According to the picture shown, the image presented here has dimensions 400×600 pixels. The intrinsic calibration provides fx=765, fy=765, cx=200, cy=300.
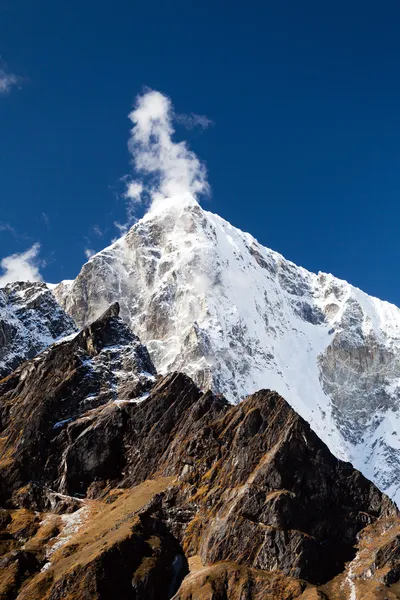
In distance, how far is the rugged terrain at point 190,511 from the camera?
13875cm

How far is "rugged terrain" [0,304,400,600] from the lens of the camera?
138750mm

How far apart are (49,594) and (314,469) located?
5890 centimetres

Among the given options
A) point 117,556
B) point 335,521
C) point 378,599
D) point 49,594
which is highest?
point 335,521

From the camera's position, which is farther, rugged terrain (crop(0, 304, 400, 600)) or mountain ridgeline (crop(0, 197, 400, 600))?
rugged terrain (crop(0, 304, 400, 600))

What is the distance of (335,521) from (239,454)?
82.4 ft

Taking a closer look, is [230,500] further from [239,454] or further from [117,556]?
[117,556]

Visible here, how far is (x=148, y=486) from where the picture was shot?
176m

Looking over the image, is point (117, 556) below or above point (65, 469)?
below

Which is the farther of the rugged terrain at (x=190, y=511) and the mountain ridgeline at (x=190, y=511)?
the rugged terrain at (x=190, y=511)

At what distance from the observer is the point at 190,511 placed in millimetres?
159125

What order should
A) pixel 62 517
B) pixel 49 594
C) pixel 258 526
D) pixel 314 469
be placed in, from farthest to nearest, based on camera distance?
pixel 62 517, pixel 314 469, pixel 258 526, pixel 49 594

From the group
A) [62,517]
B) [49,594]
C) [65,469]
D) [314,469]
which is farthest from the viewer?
[65,469]

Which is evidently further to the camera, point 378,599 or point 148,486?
point 148,486

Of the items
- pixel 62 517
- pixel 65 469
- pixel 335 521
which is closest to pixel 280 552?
pixel 335 521
